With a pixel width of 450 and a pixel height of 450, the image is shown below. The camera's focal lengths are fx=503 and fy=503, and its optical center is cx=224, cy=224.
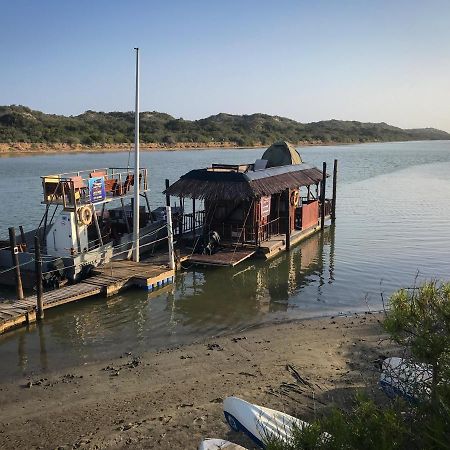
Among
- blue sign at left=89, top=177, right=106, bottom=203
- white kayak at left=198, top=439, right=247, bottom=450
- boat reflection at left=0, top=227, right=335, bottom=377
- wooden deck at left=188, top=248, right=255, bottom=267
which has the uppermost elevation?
blue sign at left=89, top=177, right=106, bottom=203

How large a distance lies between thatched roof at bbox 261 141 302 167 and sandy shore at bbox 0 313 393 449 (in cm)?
1520

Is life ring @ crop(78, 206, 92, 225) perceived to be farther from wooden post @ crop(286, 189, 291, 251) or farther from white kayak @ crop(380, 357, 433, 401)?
white kayak @ crop(380, 357, 433, 401)

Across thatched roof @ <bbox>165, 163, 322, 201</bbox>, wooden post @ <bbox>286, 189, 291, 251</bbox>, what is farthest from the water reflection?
thatched roof @ <bbox>165, 163, 322, 201</bbox>

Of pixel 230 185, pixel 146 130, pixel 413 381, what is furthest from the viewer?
pixel 146 130

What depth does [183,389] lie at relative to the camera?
1074 centimetres

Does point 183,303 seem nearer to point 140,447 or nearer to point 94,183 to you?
point 94,183

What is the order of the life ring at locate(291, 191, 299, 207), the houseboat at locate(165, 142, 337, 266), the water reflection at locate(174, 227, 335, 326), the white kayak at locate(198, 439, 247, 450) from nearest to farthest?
the white kayak at locate(198, 439, 247, 450) → the water reflection at locate(174, 227, 335, 326) → the houseboat at locate(165, 142, 337, 266) → the life ring at locate(291, 191, 299, 207)

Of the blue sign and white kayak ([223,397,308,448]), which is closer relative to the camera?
white kayak ([223,397,308,448])

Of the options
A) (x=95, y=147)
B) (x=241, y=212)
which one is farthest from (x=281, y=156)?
(x=95, y=147)

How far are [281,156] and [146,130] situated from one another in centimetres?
10199

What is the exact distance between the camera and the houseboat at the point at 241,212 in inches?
830

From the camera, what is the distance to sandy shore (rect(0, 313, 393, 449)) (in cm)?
902

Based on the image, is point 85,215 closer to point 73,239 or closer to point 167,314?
point 73,239

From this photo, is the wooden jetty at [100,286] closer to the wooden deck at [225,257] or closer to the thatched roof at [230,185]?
the wooden deck at [225,257]
